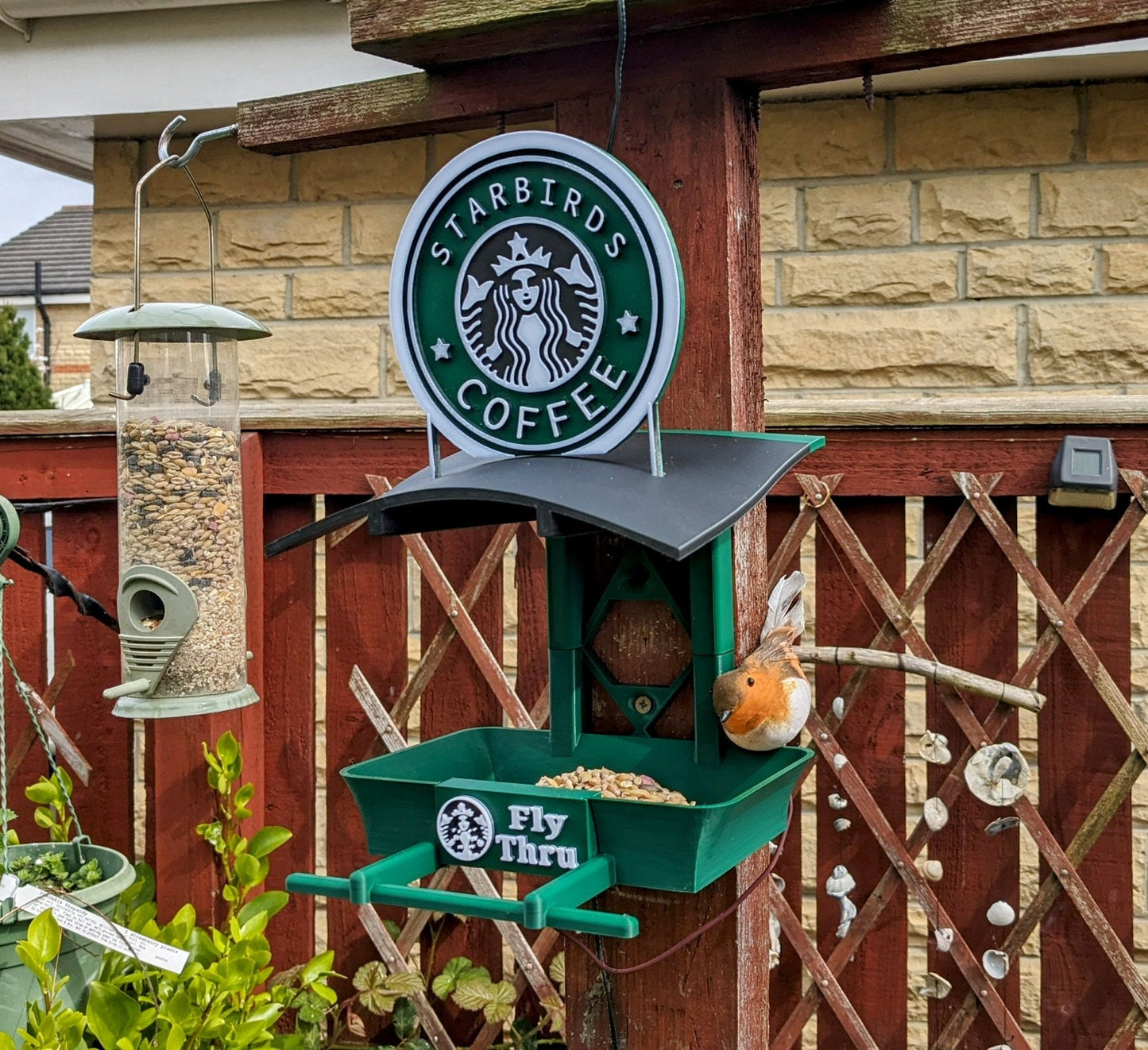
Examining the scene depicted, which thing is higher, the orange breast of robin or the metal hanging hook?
the metal hanging hook

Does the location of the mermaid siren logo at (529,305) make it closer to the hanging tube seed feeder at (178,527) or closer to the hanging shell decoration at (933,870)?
the hanging tube seed feeder at (178,527)

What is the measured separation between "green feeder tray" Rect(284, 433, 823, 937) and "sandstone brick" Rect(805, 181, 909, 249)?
174 cm

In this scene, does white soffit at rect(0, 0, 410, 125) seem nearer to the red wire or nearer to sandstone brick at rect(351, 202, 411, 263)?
sandstone brick at rect(351, 202, 411, 263)

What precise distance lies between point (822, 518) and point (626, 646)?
0.86 m

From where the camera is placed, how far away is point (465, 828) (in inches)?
56.0

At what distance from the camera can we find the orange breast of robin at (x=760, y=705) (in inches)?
56.1

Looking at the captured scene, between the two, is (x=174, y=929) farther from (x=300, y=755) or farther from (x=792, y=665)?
(x=792, y=665)

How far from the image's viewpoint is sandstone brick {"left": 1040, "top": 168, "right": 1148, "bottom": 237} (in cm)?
293

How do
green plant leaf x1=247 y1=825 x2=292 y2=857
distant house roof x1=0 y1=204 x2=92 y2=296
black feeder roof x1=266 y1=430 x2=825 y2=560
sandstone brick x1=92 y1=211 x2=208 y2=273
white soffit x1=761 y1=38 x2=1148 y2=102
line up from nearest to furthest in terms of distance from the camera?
black feeder roof x1=266 y1=430 x2=825 y2=560 → green plant leaf x1=247 y1=825 x2=292 y2=857 → white soffit x1=761 y1=38 x2=1148 y2=102 → sandstone brick x1=92 y1=211 x2=208 y2=273 → distant house roof x1=0 y1=204 x2=92 y2=296

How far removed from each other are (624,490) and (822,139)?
2.07m

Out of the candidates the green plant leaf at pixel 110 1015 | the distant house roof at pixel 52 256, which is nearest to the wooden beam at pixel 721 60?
the green plant leaf at pixel 110 1015

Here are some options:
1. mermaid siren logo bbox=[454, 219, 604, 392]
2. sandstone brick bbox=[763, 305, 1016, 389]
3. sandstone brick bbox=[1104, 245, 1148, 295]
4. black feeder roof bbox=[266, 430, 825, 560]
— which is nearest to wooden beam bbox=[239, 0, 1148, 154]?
mermaid siren logo bbox=[454, 219, 604, 392]

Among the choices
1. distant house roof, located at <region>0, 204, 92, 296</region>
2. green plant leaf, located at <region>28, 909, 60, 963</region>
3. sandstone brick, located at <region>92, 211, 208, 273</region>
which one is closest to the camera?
green plant leaf, located at <region>28, 909, 60, 963</region>

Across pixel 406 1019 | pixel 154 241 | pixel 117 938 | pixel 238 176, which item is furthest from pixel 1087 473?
pixel 154 241
